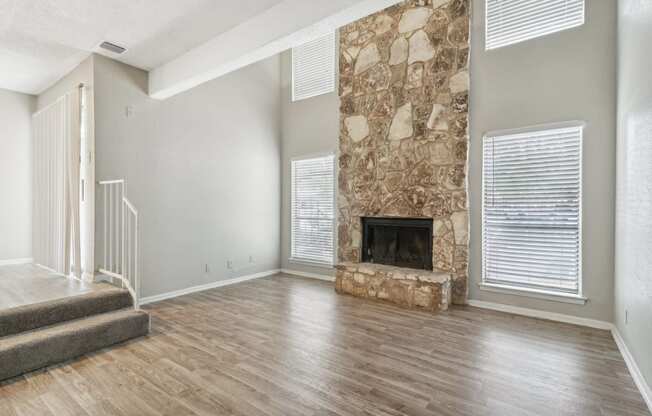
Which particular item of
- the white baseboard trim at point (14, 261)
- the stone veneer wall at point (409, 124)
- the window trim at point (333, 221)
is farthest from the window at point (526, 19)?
the white baseboard trim at point (14, 261)

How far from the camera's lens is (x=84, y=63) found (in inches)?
167

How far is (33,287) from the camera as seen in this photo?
3.78 meters

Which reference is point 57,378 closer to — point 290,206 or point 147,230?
point 147,230

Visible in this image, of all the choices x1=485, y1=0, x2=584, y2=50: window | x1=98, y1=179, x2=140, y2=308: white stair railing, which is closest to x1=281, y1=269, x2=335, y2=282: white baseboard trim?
x1=98, y1=179, x2=140, y2=308: white stair railing

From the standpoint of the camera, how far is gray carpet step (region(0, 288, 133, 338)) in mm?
2904

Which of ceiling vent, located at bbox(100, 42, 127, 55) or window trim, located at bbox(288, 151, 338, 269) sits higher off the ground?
ceiling vent, located at bbox(100, 42, 127, 55)

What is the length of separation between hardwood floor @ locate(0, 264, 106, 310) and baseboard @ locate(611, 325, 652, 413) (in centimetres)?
483

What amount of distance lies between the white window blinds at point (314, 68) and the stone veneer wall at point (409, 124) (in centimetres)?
32

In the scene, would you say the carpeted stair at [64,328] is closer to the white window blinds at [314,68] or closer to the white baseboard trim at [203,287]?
the white baseboard trim at [203,287]

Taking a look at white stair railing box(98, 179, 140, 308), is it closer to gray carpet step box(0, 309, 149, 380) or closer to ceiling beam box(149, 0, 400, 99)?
gray carpet step box(0, 309, 149, 380)

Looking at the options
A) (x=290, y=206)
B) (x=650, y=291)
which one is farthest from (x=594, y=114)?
(x=290, y=206)

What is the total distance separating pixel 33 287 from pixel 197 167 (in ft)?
7.89

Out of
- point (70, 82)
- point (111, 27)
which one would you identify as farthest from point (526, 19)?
point (70, 82)

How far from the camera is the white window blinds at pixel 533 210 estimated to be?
3.79 m
